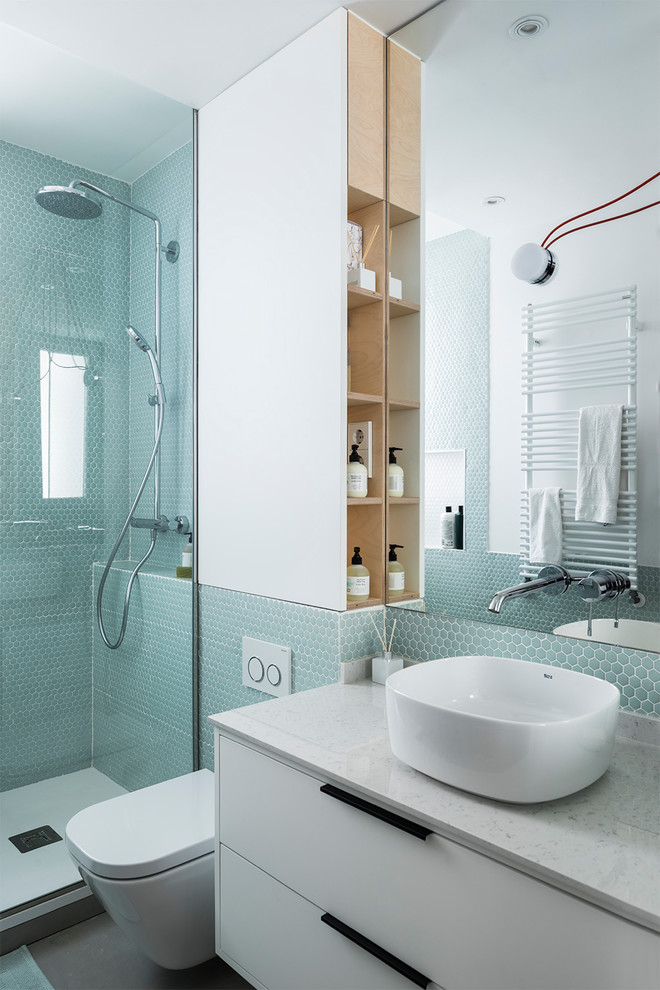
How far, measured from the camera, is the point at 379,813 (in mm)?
1171

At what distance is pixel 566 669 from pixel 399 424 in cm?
81

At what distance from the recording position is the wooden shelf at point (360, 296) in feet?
6.00

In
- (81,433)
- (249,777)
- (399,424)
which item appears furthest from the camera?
(81,433)

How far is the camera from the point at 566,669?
1460 millimetres

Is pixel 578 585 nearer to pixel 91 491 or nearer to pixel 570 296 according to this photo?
pixel 570 296

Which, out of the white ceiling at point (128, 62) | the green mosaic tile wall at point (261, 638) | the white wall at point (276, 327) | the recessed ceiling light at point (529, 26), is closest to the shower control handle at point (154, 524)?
the white wall at point (276, 327)

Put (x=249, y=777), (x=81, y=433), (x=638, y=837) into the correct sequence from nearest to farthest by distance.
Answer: (x=638, y=837) < (x=249, y=777) < (x=81, y=433)

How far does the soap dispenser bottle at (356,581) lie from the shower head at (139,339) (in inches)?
39.9

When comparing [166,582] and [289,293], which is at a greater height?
[289,293]

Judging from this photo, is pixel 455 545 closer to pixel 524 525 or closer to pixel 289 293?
pixel 524 525

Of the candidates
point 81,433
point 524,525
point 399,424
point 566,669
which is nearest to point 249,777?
point 566,669

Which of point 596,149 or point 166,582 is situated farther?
point 166,582

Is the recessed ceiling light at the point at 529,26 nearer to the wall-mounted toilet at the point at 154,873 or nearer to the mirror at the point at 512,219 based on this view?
the mirror at the point at 512,219

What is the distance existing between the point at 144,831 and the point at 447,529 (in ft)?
3.67
